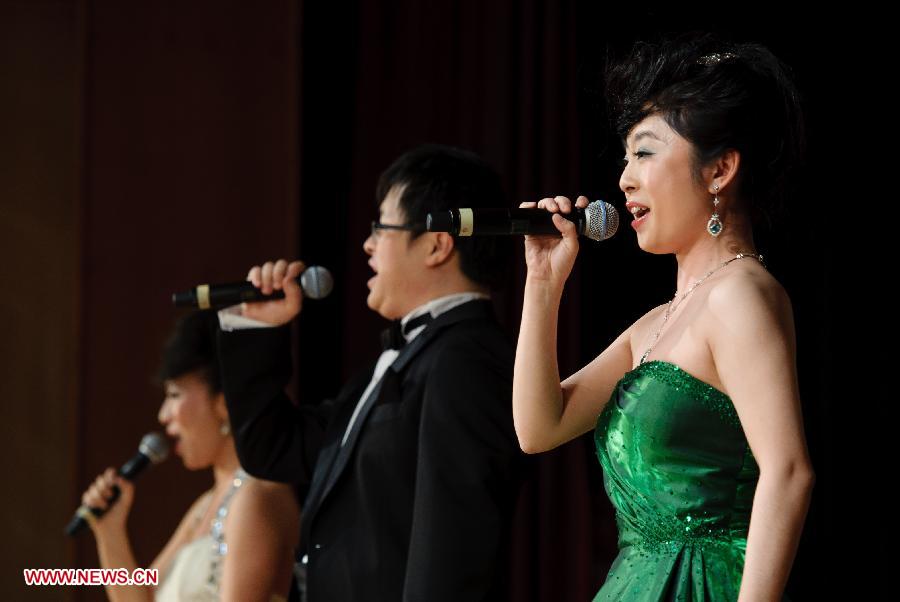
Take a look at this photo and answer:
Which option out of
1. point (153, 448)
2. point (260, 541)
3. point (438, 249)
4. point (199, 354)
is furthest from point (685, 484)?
point (153, 448)

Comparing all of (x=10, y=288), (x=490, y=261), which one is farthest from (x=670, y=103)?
(x=10, y=288)

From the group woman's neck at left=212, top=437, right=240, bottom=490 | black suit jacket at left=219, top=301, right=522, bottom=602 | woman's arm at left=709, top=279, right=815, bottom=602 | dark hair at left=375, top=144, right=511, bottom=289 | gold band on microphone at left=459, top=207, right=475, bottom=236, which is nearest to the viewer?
woman's arm at left=709, top=279, right=815, bottom=602

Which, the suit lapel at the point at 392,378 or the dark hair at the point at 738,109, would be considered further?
the suit lapel at the point at 392,378

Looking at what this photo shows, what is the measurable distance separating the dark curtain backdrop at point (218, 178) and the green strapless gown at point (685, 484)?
1.32m

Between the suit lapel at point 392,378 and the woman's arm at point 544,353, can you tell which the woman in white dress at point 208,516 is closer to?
the suit lapel at point 392,378

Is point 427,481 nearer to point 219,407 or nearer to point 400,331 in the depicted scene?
point 400,331

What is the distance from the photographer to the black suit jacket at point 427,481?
1787 mm

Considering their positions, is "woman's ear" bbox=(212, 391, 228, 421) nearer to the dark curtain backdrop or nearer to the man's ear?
the dark curtain backdrop

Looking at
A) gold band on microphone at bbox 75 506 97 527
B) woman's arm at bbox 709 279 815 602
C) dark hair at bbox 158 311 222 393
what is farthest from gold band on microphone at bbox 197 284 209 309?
woman's arm at bbox 709 279 815 602

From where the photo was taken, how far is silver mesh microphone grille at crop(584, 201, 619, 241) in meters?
1.49

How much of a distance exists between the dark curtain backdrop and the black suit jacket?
2.60 ft

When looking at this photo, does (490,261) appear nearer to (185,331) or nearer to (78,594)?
(185,331)

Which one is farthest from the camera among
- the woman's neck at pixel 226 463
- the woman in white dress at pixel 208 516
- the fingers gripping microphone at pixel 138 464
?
the fingers gripping microphone at pixel 138 464

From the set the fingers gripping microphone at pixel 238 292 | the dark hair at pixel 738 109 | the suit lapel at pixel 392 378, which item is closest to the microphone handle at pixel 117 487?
the fingers gripping microphone at pixel 238 292
